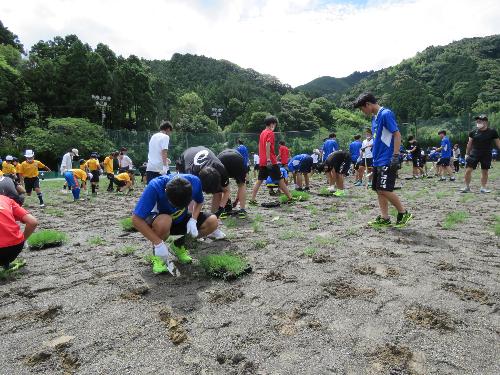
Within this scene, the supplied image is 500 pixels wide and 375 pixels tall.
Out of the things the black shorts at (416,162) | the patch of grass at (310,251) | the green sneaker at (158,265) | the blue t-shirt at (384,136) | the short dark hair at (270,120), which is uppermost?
the short dark hair at (270,120)

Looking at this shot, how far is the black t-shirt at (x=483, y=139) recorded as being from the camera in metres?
8.62

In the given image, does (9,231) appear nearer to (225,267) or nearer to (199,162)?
(225,267)

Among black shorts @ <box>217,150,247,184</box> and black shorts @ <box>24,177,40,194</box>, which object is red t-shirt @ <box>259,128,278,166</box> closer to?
black shorts @ <box>217,150,247,184</box>

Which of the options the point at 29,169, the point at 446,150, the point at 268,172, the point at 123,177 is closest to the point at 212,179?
the point at 268,172

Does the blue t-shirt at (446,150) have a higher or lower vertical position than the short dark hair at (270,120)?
lower

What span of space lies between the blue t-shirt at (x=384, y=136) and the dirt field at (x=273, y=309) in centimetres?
112

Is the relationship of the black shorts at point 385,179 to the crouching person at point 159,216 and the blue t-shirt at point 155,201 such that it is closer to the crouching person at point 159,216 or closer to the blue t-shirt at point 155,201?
the crouching person at point 159,216

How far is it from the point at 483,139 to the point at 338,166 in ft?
11.1

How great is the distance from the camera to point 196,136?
34000 mm

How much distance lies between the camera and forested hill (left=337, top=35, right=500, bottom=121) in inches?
2603

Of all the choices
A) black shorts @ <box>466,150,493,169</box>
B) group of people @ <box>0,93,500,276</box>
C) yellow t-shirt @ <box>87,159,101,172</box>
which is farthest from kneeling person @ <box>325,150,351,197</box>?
yellow t-shirt @ <box>87,159,101,172</box>

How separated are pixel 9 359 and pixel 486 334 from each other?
324cm

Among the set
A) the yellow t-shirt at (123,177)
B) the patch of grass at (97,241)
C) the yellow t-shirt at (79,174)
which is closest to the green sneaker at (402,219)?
the patch of grass at (97,241)

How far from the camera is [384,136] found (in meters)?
5.53
